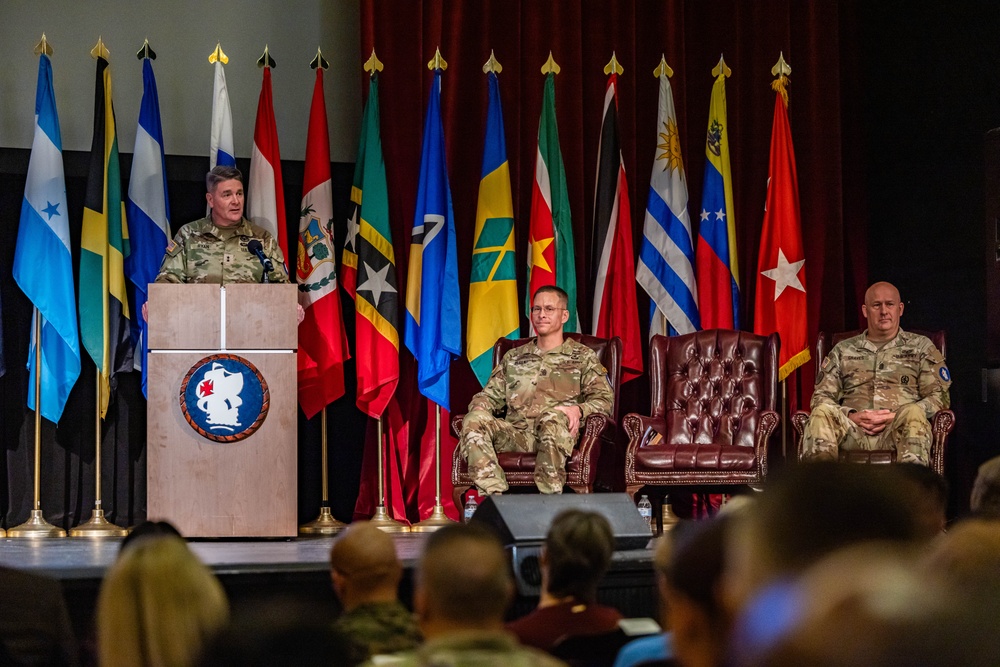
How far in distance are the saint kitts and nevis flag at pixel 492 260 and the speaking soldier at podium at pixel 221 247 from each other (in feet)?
3.90

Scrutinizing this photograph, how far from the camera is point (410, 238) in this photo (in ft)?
22.9

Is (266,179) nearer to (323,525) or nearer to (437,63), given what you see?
(437,63)

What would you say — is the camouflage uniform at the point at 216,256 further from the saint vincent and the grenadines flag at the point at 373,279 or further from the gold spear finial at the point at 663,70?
the gold spear finial at the point at 663,70

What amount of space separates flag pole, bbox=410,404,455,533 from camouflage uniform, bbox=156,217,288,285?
133 cm

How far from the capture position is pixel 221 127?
6586 millimetres

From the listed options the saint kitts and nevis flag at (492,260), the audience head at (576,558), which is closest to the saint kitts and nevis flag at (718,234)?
the saint kitts and nevis flag at (492,260)

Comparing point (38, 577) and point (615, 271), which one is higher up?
point (615, 271)

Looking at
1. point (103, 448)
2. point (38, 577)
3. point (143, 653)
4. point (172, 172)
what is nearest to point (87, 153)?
point (172, 172)

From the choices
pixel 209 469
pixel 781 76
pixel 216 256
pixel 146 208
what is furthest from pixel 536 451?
pixel 781 76

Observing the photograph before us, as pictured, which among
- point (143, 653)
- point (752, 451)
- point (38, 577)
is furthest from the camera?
point (752, 451)

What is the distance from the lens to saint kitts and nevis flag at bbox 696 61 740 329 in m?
7.05

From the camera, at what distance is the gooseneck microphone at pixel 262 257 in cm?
584

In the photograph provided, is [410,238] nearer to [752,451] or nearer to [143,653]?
[752,451]

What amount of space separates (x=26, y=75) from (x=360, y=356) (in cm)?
249
